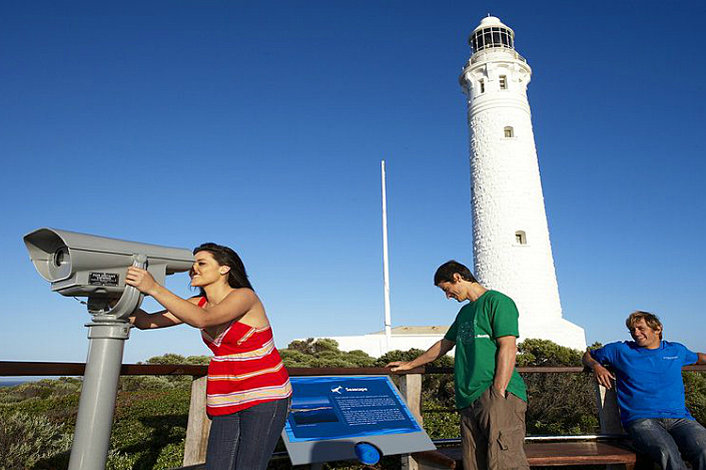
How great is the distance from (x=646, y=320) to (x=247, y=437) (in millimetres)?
2888

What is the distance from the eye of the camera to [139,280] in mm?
1603

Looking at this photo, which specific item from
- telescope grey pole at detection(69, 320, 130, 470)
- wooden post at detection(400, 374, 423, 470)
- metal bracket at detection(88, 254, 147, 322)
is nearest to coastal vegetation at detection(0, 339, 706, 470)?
wooden post at detection(400, 374, 423, 470)

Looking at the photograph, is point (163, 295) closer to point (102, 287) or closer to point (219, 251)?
point (102, 287)

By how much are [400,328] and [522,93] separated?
24.9 metres

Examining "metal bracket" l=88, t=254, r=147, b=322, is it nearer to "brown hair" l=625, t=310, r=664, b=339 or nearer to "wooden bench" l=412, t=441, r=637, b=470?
"wooden bench" l=412, t=441, r=637, b=470

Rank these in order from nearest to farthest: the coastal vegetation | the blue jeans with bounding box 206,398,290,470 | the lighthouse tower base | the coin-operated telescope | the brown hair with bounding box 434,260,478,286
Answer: the coin-operated telescope, the blue jeans with bounding box 206,398,290,470, the brown hair with bounding box 434,260,478,286, the coastal vegetation, the lighthouse tower base

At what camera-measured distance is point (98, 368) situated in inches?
62.2

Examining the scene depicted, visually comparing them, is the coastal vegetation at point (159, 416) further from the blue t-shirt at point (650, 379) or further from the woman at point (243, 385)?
the woman at point (243, 385)

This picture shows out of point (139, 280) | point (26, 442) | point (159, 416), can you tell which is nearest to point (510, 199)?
point (159, 416)

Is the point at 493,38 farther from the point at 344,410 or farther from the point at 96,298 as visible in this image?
the point at 96,298

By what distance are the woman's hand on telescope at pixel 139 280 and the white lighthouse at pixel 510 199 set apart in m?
15.1

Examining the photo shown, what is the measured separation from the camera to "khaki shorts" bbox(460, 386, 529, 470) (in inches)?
106

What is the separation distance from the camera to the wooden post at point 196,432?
2980 mm

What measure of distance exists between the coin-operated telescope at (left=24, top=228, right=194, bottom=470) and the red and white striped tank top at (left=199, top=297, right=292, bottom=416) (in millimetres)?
435
